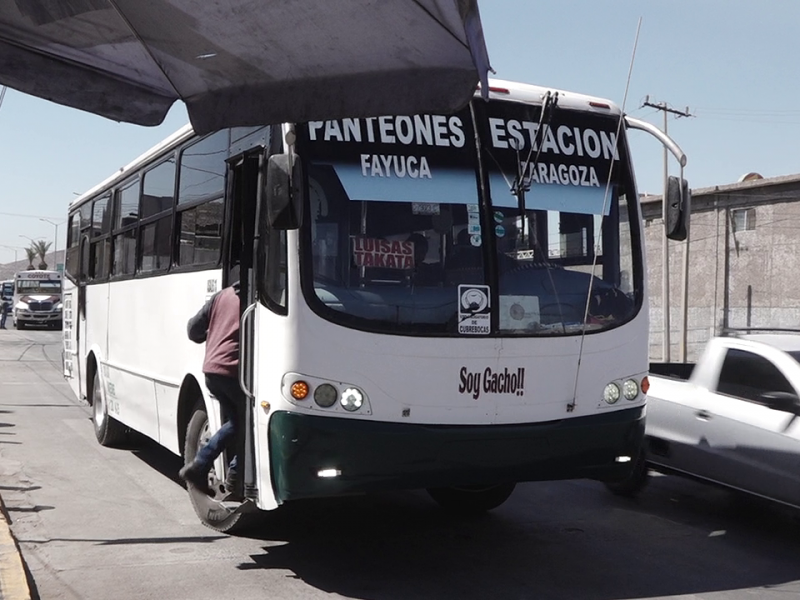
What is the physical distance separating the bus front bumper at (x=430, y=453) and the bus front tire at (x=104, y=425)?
602 centimetres

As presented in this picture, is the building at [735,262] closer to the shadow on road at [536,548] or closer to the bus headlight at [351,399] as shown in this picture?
the shadow on road at [536,548]

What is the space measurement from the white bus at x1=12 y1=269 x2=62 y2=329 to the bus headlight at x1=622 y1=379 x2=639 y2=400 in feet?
148

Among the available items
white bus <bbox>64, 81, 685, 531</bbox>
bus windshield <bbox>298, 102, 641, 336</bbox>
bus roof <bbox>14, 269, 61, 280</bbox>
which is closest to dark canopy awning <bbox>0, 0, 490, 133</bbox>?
white bus <bbox>64, 81, 685, 531</bbox>

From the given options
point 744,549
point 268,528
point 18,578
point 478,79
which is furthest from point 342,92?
point 744,549

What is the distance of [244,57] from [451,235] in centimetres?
233

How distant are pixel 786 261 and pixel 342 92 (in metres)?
32.2

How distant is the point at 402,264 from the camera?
6.08 metres

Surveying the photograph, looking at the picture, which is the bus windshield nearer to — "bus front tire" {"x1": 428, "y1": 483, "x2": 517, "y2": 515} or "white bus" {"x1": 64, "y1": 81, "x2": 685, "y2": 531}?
"white bus" {"x1": 64, "y1": 81, "x2": 685, "y2": 531}

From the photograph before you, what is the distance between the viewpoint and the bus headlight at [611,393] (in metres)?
6.53

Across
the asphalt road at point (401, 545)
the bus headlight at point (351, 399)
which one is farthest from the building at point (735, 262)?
the bus headlight at point (351, 399)

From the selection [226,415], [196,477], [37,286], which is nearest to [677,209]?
[226,415]

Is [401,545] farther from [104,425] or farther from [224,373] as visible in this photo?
[104,425]

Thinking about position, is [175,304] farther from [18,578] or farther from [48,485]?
[18,578]

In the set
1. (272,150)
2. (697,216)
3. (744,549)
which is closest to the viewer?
(272,150)
